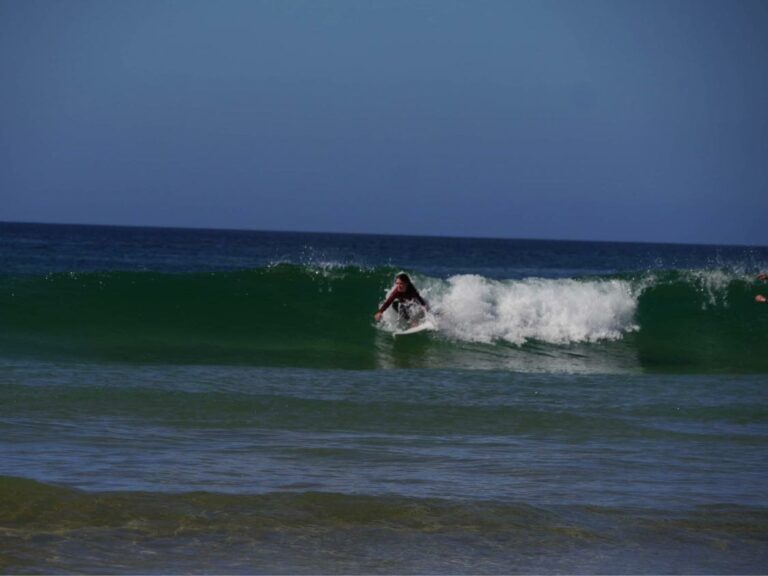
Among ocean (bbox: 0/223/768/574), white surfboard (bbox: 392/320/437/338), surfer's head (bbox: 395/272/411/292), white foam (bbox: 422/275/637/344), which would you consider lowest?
ocean (bbox: 0/223/768/574)

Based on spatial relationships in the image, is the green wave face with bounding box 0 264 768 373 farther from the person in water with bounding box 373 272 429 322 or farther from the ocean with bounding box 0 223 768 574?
the person in water with bounding box 373 272 429 322

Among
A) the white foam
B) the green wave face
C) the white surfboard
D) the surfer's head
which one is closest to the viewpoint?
the green wave face

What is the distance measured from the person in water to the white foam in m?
0.49

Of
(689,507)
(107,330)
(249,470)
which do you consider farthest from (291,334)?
(689,507)

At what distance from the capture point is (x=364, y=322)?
58.5ft

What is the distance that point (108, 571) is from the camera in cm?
495

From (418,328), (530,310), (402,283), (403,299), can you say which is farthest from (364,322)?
(530,310)

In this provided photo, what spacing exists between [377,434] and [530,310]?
9.26m

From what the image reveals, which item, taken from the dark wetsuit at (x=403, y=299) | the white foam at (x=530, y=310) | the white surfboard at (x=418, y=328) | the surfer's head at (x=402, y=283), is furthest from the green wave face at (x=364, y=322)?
the surfer's head at (x=402, y=283)

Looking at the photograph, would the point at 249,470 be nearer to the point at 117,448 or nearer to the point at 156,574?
the point at 117,448

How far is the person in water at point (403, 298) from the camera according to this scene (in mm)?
16219

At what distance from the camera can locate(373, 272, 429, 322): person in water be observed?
53.2ft

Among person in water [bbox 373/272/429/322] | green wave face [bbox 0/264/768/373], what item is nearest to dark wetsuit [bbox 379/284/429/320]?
person in water [bbox 373/272/429/322]

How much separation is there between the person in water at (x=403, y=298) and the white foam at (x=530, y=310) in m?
0.49
